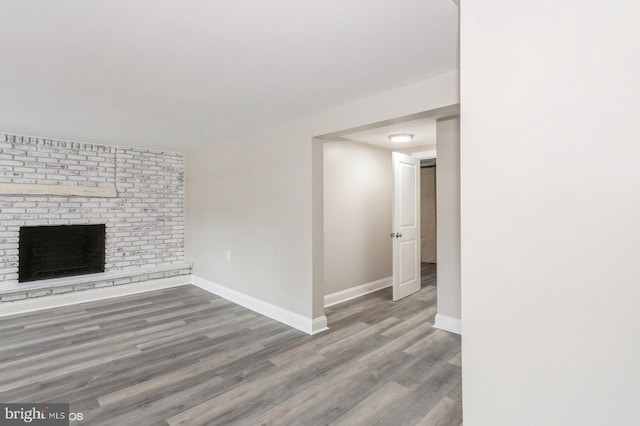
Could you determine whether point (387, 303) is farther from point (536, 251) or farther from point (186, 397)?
point (536, 251)

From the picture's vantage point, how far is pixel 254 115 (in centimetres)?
341

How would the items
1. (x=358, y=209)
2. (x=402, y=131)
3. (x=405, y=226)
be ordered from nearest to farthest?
(x=402, y=131) < (x=405, y=226) < (x=358, y=209)

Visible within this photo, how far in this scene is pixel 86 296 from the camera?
459cm

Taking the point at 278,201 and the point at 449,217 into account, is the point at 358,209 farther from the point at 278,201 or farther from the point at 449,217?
the point at 449,217

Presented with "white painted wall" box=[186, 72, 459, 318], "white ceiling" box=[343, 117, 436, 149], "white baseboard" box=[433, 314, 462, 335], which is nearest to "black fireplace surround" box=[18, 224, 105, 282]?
"white painted wall" box=[186, 72, 459, 318]

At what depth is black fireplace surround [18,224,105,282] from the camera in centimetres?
428

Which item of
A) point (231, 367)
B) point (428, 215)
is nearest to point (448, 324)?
point (231, 367)

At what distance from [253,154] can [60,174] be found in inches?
112

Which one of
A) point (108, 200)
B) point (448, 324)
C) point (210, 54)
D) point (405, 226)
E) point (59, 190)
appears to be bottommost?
point (448, 324)

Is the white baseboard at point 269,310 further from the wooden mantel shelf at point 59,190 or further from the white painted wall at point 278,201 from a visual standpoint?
the wooden mantel shelf at point 59,190

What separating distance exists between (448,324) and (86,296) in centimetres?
493

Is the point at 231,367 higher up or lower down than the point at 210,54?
lower down

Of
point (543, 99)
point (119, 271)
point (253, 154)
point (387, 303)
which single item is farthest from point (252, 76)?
point (119, 271)

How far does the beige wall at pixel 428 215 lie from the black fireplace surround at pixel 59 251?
6615 mm
